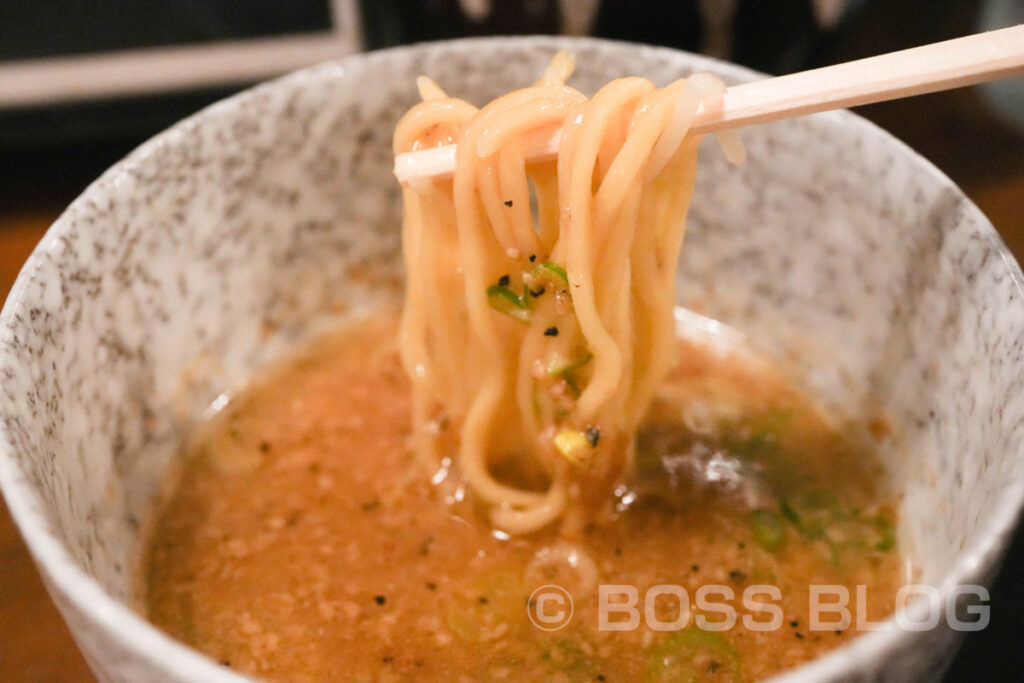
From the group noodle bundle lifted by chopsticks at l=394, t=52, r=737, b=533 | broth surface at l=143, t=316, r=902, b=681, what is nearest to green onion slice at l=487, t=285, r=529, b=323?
noodle bundle lifted by chopsticks at l=394, t=52, r=737, b=533

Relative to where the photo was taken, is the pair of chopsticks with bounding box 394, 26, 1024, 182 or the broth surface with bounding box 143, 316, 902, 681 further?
the broth surface with bounding box 143, 316, 902, 681

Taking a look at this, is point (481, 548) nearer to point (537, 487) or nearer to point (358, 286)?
point (537, 487)

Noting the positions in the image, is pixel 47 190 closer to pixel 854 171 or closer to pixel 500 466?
pixel 500 466

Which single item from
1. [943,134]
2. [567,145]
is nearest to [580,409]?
[567,145]

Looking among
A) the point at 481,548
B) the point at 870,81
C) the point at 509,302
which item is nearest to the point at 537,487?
the point at 481,548

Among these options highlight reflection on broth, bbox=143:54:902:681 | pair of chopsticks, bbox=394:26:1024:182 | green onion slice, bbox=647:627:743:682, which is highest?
pair of chopsticks, bbox=394:26:1024:182

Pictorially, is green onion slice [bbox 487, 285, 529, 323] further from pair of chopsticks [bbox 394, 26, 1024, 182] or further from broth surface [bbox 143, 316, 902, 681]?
broth surface [bbox 143, 316, 902, 681]
